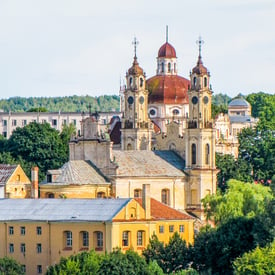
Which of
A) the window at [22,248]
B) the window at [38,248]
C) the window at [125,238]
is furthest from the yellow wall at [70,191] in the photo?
the window at [125,238]

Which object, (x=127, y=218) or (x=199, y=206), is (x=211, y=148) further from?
(x=127, y=218)

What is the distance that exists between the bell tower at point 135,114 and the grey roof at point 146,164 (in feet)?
17.8

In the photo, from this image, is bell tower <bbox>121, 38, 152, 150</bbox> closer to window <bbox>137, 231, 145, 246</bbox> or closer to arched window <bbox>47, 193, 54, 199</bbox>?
arched window <bbox>47, 193, 54, 199</bbox>

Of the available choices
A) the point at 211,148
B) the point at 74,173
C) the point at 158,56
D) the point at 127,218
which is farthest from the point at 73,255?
the point at 158,56

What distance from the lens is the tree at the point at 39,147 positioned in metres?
158

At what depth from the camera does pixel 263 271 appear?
102312mm

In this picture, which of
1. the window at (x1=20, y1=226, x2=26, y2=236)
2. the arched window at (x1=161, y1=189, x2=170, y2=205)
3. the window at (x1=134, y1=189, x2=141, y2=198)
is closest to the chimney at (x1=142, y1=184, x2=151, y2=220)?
the window at (x1=20, y1=226, x2=26, y2=236)

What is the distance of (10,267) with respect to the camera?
10788cm

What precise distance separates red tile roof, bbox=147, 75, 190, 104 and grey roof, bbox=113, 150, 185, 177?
3112 cm

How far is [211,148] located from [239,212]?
9.64m

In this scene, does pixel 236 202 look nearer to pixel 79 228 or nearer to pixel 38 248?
pixel 79 228

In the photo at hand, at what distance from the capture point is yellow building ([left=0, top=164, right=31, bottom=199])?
436 ft

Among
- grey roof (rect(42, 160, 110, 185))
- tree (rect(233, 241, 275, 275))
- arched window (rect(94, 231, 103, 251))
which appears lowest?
tree (rect(233, 241, 275, 275))

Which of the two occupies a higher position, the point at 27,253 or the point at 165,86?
the point at 165,86
